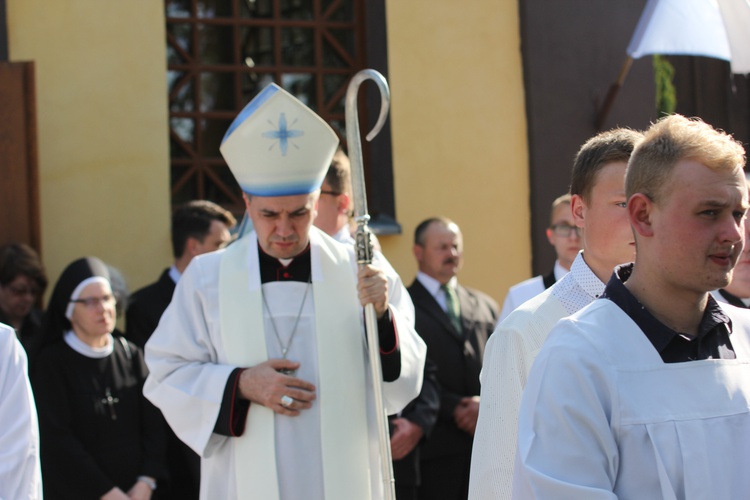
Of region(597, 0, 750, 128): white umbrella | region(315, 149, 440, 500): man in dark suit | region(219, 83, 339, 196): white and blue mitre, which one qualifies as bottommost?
region(315, 149, 440, 500): man in dark suit

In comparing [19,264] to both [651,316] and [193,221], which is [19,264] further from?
[651,316]

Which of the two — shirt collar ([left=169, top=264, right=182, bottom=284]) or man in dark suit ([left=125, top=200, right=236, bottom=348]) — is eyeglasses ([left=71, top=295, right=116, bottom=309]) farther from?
shirt collar ([left=169, top=264, right=182, bottom=284])

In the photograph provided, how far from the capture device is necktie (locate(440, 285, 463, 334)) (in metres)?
6.73

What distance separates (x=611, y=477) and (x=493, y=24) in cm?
650

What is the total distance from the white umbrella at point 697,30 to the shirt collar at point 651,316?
14.8ft

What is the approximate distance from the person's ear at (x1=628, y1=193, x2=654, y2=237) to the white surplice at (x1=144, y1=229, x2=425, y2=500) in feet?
7.07

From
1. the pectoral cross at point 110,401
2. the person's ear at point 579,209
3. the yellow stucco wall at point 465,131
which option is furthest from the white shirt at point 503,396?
the yellow stucco wall at point 465,131

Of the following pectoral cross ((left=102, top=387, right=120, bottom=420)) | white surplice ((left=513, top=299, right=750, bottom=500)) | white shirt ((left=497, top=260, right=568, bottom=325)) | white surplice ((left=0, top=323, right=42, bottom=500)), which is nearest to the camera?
white surplice ((left=513, top=299, right=750, bottom=500))

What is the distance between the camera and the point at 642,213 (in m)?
2.59

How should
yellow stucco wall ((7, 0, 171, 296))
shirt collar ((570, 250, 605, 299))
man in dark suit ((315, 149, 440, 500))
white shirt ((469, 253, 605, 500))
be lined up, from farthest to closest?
yellow stucco wall ((7, 0, 171, 296))
man in dark suit ((315, 149, 440, 500))
shirt collar ((570, 250, 605, 299))
white shirt ((469, 253, 605, 500))

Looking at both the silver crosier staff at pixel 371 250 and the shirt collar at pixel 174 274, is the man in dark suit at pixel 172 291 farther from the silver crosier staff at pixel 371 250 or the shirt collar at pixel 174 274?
the silver crosier staff at pixel 371 250

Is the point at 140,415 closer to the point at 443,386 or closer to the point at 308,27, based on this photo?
the point at 443,386

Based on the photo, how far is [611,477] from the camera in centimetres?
242

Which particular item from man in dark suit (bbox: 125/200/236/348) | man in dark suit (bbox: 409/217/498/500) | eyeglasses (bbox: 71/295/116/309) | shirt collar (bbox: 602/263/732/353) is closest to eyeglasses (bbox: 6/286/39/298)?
man in dark suit (bbox: 125/200/236/348)
